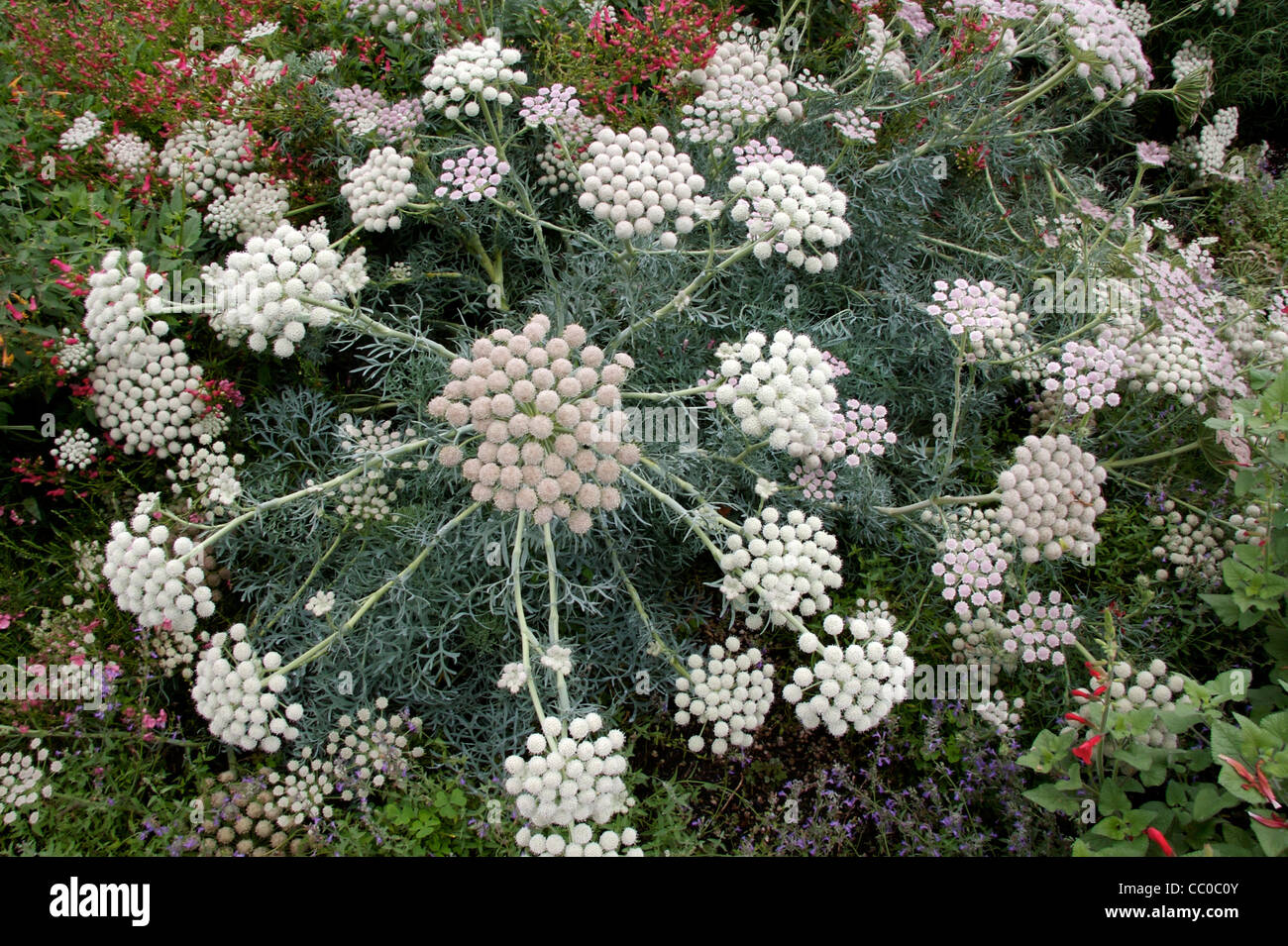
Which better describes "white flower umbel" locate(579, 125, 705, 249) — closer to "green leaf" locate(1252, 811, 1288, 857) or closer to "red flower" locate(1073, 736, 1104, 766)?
"red flower" locate(1073, 736, 1104, 766)

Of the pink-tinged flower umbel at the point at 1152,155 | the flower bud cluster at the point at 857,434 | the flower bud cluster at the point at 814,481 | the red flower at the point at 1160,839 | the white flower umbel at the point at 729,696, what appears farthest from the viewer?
the pink-tinged flower umbel at the point at 1152,155

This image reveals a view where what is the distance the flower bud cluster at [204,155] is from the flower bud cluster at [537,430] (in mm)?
3086

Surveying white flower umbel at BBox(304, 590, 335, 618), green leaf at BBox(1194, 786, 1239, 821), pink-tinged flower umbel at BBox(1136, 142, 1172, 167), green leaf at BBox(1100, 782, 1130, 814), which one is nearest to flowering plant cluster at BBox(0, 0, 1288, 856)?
white flower umbel at BBox(304, 590, 335, 618)

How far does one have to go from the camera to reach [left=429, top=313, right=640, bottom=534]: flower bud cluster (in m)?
2.59

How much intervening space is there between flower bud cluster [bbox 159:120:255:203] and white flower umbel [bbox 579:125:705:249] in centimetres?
271

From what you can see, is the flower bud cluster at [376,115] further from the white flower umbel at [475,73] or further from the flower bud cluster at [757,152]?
the flower bud cluster at [757,152]

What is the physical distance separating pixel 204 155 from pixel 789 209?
12.5 ft

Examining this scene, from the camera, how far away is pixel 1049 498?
122 inches

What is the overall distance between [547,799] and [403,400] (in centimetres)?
259

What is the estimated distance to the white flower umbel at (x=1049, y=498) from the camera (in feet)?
10.1

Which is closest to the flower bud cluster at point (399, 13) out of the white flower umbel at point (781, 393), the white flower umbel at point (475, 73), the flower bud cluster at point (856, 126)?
the white flower umbel at point (475, 73)

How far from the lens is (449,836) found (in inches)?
127

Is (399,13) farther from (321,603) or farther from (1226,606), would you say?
(1226,606)
